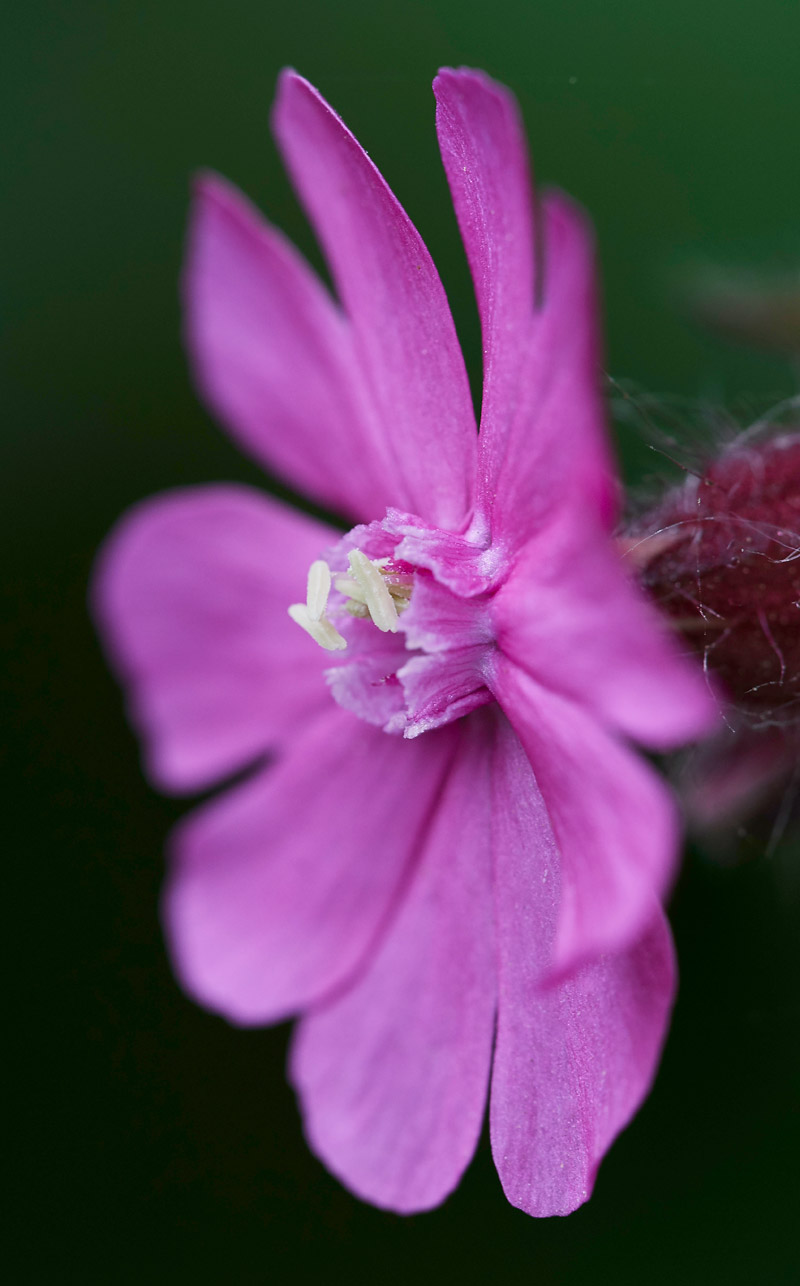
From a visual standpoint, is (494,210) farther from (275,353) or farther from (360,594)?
(275,353)

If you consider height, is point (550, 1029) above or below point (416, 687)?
below

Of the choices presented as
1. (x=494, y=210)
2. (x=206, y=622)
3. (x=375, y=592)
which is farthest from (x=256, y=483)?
(x=494, y=210)

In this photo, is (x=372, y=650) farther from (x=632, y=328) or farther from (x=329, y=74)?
(x=329, y=74)

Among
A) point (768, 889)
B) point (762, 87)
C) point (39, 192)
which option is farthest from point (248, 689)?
point (39, 192)

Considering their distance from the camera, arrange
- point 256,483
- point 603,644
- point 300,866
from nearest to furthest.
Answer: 1. point 603,644
2. point 300,866
3. point 256,483

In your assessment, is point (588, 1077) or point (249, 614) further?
point (249, 614)

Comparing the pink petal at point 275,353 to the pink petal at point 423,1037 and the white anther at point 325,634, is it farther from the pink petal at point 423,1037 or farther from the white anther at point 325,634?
the pink petal at point 423,1037

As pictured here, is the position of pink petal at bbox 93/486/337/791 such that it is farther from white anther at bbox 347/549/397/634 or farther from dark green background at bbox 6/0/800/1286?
dark green background at bbox 6/0/800/1286
